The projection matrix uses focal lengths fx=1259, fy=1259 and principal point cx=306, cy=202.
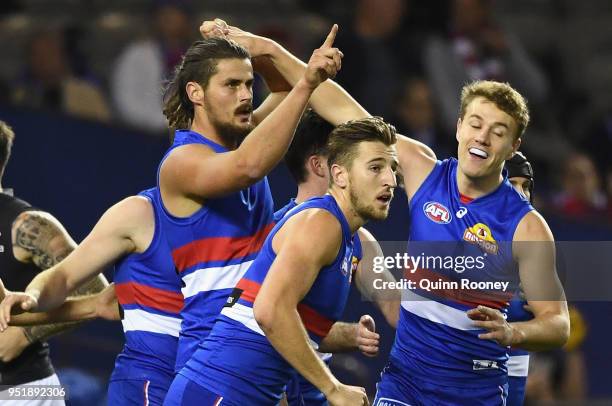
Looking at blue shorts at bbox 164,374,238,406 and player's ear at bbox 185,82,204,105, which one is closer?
blue shorts at bbox 164,374,238,406

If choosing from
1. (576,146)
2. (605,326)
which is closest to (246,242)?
(605,326)

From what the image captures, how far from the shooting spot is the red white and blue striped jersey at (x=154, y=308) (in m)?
5.47

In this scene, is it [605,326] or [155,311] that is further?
[605,326]

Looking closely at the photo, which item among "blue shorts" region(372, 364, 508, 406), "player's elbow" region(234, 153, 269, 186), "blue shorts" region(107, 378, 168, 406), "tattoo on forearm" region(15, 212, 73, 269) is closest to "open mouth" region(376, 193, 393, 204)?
"player's elbow" region(234, 153, 269, 186)

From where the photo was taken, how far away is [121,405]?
561cm

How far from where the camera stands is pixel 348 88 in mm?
9953

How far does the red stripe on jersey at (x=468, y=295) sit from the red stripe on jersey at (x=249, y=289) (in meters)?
1.14

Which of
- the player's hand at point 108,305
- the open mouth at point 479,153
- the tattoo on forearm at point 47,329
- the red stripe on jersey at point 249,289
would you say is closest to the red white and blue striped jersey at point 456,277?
the open mouth at point 479,153

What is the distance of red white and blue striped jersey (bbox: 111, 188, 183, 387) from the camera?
18.0ft

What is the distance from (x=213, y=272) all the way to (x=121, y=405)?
0.84 metres

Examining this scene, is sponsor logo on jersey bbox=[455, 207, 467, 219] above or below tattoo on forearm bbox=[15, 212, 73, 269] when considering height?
above

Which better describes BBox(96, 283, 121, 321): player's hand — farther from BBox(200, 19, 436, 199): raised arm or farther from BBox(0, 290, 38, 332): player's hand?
BBox(200, 19, 436, 199): raised arm

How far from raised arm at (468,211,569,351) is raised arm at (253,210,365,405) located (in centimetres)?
94

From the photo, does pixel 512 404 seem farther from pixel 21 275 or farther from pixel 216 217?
pixel 21 275
